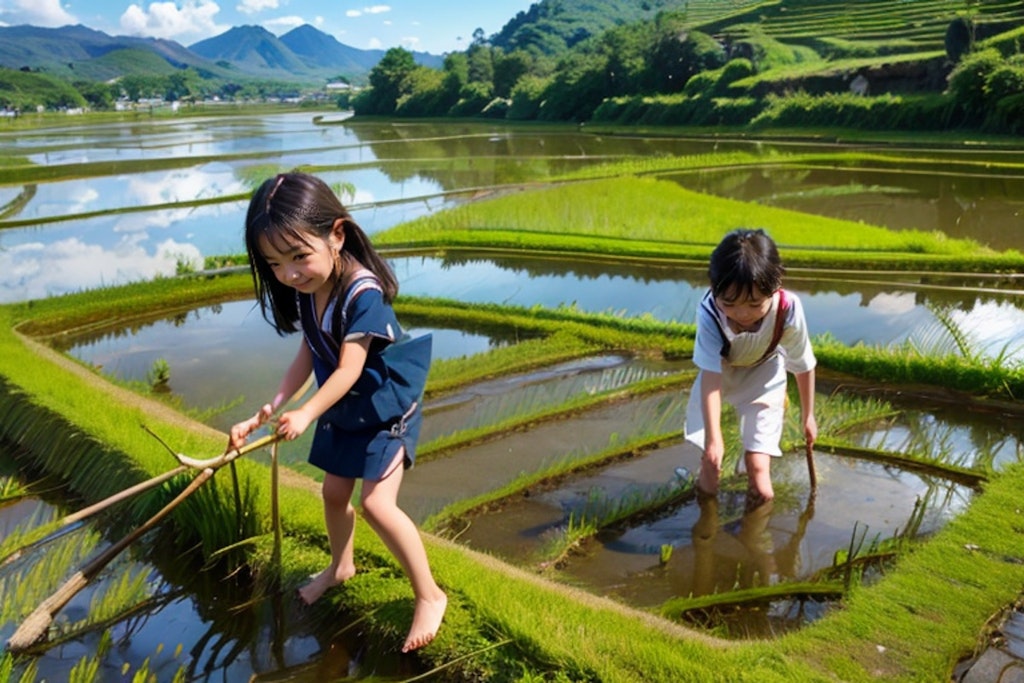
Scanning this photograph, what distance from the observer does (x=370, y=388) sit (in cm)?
230

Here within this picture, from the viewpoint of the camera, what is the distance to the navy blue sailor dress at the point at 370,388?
2.25 m

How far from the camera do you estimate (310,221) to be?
6.99ft

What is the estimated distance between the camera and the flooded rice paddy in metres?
2.74

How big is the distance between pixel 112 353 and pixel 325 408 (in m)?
4.89

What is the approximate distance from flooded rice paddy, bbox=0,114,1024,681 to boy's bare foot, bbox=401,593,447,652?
0.13 m

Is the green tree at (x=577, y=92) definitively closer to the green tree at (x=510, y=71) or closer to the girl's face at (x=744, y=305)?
the green tree at (x=510, y=71)

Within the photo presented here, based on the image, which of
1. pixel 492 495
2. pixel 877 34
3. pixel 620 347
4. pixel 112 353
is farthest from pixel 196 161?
pixel 877 34

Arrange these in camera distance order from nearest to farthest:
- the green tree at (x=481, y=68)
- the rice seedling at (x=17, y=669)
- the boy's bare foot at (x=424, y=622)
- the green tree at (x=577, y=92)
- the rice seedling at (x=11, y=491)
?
→ the rice seedling at (x=17, y=669), the boy's bare foot at (x=424, y=622), the rice seedling at (x=11, y=491), the green tree at (x=577, y=92), the green tree at (x=481, y=68)

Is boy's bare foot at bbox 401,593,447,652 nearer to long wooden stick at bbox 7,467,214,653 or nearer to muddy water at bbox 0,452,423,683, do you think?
muddy water at bbox 0,452,423,683

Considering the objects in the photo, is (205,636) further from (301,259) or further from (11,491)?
(11,491)

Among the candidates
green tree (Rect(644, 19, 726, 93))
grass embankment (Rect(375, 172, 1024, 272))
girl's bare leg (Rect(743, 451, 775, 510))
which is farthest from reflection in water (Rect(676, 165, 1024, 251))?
green tree (Rect(644, 19, 726, 93))

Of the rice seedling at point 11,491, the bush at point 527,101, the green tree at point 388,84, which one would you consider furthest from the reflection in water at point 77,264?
the green tree at point 388,84

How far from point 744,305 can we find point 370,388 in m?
1.31

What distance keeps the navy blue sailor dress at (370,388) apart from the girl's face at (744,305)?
3.47 ft
